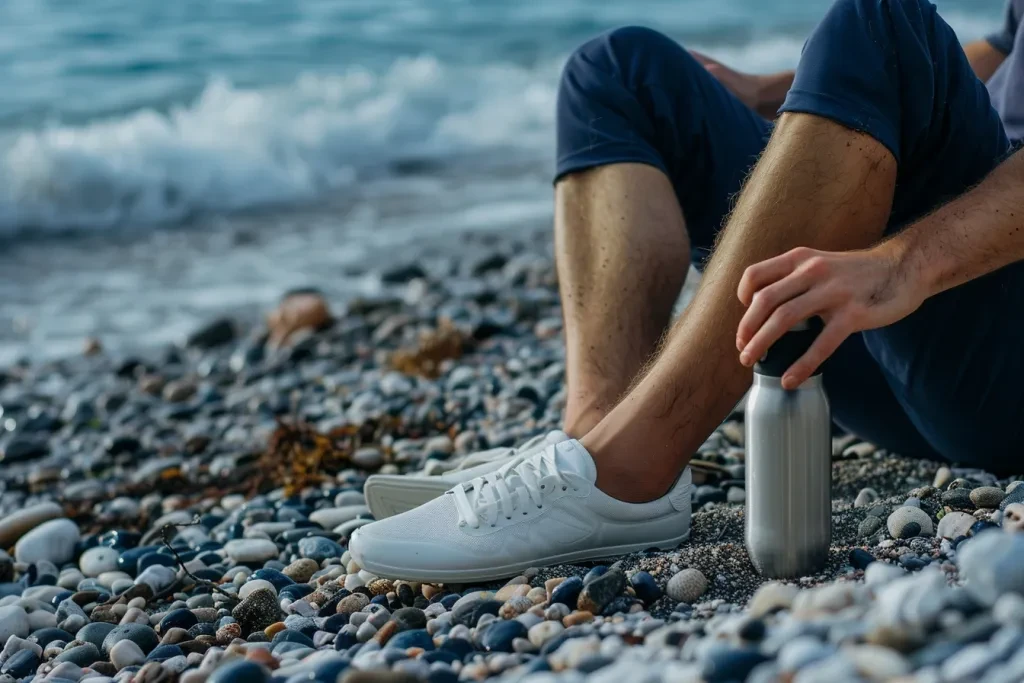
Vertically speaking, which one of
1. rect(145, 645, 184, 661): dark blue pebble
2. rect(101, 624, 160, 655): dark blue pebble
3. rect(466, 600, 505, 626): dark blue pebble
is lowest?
rect(101, 624, 160, 655): dark blue pebble

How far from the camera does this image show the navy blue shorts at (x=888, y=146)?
202 cm

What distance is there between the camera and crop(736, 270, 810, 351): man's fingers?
5.73 ft

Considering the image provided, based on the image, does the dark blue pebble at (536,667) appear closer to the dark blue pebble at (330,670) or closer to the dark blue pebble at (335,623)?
the dark blue pebble at (330,670)

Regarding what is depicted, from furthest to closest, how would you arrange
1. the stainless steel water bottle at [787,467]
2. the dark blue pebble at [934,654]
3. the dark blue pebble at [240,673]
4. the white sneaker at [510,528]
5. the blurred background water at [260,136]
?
1. the blurred background water at [260,136]
2. the white sneaker at [510,528]
3. the stainless steel water bottle at [787,467]
4. the dark blue pebble at [240,673]
5. the dark blue pebble at [934,654]

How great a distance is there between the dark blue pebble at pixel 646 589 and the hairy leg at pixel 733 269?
21 centimetres

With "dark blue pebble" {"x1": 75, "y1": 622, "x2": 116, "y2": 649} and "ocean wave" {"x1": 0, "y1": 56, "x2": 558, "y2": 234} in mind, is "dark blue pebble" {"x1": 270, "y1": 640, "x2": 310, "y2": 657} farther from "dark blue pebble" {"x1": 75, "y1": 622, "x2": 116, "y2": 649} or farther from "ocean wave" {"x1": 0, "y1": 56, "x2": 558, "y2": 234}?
"ocean wave" {"x1": 0, "y1": 56, "x2": 558, "y2": 234}

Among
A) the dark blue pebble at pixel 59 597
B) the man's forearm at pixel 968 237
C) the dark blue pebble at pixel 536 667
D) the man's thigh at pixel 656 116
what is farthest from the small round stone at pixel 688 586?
the dark blue pebble at pixel 59 597

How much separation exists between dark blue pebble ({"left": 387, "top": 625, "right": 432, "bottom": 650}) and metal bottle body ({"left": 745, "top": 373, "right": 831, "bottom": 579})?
603 millimetres

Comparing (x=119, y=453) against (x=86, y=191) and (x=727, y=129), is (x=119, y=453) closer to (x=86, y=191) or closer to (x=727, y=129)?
(x=727, y=129)

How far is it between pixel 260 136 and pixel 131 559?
9559 mm

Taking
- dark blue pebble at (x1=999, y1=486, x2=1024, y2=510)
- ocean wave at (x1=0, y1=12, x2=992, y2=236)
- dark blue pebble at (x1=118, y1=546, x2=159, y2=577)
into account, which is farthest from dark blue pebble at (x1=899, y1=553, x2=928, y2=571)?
ocean wave at (x1=0, y1=12, x2=992, y2=236)

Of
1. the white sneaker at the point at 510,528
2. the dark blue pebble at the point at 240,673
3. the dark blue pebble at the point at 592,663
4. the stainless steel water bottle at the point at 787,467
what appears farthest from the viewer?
the white sneaker at the point at 510,528

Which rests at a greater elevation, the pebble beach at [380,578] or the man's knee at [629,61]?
the man's knee at [629,61]

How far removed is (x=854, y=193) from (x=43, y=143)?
10950 mm
